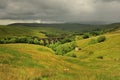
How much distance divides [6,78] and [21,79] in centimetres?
84

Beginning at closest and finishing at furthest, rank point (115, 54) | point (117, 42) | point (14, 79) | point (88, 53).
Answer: point (14, 79)
point (115, 54)
point (88, 53)
point (117, 42)

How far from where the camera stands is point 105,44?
539 ft

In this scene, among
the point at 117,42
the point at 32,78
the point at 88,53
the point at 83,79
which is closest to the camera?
the point at 32,78

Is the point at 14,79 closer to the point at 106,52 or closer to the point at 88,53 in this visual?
the point at 106,52

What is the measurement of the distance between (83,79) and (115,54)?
108m

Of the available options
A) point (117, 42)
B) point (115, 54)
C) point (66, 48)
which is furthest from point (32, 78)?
point (66, 48)

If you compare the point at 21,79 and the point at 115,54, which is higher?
the point at 21,79

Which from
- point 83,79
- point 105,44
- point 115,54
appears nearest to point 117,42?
point 105,44

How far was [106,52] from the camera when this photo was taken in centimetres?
13400

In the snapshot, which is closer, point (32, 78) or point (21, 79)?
point (21, 79)

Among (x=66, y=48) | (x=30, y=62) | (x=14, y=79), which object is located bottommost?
(x=66, y=48)

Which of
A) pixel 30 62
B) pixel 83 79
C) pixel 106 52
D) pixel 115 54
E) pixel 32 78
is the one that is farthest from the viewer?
pixel 106 52

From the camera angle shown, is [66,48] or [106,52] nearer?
[106,52]

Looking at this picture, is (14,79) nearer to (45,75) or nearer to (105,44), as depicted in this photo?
(45,75)
